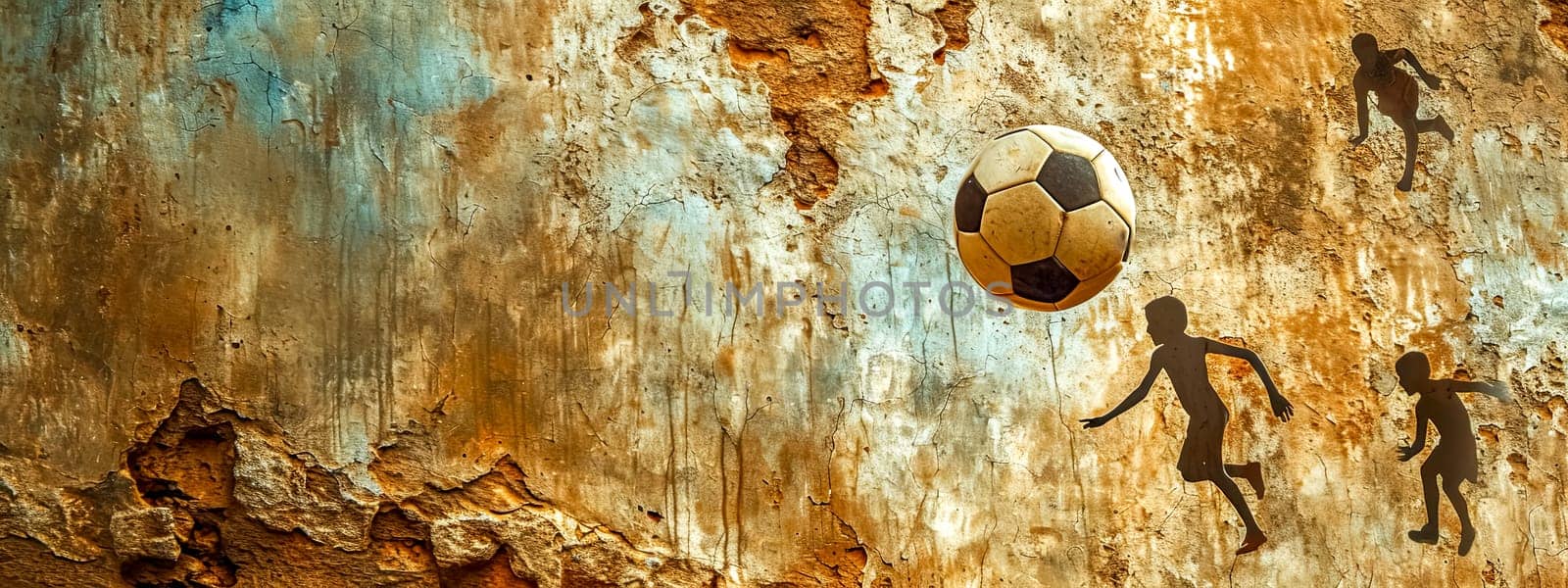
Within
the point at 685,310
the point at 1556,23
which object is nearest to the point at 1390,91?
the point at 1556,23

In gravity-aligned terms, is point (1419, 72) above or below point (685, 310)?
above

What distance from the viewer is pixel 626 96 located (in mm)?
3695

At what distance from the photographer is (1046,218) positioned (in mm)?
2426

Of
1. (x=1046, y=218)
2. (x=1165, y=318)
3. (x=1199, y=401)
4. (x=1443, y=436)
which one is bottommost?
(x=1443, y=436)

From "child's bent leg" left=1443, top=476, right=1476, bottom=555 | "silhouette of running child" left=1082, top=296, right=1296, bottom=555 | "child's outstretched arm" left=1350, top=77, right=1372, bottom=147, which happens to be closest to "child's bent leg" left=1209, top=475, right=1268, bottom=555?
"silhouette of running child" left=1082, top=296, right=1296, bottom=555

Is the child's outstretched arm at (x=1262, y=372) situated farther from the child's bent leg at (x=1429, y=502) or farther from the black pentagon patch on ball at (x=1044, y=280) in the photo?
the black pentagon patch on ball at (x=1044, y=280)

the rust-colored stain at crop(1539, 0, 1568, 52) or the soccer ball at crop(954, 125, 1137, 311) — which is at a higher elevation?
the rust-colored stain at crop(1539, 0, 1568, 52)

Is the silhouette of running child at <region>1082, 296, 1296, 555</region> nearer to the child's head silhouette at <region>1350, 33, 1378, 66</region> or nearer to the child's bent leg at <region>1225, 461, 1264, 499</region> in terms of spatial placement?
the child's bent leg at <region>1225, 461, 1264, 499</region>

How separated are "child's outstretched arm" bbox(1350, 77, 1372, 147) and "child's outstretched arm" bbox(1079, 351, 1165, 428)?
3.89 ft

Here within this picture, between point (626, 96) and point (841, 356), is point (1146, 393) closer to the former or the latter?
Result: point (841, 356)

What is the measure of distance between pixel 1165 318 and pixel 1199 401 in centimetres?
31

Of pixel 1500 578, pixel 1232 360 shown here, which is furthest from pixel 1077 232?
pixel 1500 578

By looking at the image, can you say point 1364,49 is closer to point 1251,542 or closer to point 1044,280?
point 1251,542

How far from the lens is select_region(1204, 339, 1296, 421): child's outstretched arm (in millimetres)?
3674
